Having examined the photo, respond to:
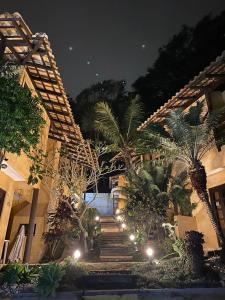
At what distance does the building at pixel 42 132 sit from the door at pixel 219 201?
7336 mm

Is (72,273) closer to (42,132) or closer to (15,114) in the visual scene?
(15,114)

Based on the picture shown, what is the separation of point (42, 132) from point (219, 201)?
29.2ft

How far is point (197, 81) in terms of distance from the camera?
11.1 m

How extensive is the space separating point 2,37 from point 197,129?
25.4ft

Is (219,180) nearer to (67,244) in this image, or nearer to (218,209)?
(218,209)

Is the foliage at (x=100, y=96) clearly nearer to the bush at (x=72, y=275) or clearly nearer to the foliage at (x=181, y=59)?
the foliage at (x=181, y=59)

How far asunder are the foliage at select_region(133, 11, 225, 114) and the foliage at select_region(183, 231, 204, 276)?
61.7ft

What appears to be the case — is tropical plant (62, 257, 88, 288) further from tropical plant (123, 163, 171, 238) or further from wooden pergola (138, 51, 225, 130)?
wooden pergola (138, 51, 225, 130)

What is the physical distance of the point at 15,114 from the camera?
5.98 metres

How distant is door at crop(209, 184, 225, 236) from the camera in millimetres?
11008

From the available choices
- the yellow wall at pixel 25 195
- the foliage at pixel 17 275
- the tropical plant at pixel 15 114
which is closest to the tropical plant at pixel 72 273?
the foliage at pixel 17 275

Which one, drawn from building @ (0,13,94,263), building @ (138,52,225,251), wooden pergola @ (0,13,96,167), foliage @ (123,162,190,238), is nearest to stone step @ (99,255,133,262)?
foliage @ (123,162,190,238)

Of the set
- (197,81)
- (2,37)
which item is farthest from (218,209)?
(2,37)

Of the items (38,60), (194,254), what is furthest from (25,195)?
(194,254)
